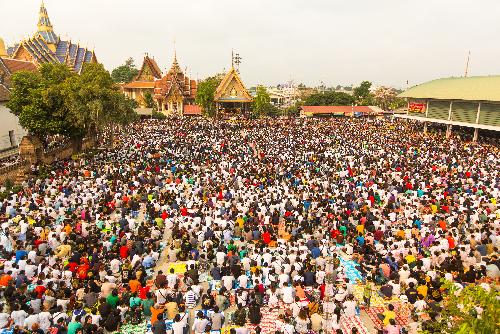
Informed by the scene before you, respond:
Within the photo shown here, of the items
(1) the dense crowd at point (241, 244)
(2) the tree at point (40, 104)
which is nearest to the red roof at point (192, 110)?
(2) the tree at point (40, 104)

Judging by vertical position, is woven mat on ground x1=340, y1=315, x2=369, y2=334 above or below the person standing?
below

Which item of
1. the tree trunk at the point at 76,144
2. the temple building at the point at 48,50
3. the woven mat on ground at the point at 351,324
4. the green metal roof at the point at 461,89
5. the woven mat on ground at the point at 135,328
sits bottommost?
the woven mat on ground at the point at 135,328

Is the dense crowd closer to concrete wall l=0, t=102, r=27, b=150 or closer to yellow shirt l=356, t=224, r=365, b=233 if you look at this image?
yellow shirt l=356, t=224, r=365, b=233

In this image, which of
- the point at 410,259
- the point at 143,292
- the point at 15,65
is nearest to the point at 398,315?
the point at 410,259

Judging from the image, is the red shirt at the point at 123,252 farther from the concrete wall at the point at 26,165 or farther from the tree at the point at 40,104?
the tree at the point at 40,104

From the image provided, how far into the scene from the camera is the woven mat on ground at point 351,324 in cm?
923

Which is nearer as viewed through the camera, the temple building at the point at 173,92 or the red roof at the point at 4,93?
the red roof at the point at 4,93

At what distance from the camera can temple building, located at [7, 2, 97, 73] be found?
48812 millimetres

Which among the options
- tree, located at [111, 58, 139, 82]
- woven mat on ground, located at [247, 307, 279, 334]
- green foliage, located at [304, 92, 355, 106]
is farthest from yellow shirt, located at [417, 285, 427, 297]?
tree, located at [111, 58, 139, 82]

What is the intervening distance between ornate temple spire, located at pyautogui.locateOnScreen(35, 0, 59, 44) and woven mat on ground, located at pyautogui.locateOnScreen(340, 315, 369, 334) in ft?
200

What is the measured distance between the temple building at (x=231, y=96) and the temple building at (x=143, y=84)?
14932mm

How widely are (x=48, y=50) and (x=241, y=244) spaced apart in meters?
51.7

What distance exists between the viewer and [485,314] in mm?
4949

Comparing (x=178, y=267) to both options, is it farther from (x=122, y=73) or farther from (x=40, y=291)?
(x=122, y=73)
